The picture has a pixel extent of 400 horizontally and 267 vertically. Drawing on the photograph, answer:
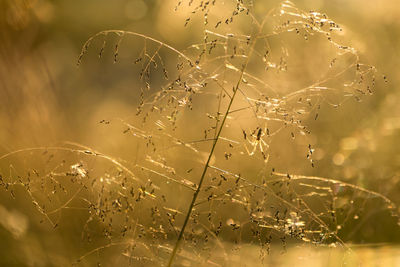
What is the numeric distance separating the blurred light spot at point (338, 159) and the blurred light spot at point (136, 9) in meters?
0.89

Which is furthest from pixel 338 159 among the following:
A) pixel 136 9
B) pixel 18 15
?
pixel 18 15

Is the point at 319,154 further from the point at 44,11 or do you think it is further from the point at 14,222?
the point at 44,11

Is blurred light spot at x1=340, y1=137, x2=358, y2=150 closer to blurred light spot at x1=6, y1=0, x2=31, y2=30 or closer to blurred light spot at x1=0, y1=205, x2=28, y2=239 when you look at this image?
blurred light spot at x1=0, y1=205, x2=28, y2=239

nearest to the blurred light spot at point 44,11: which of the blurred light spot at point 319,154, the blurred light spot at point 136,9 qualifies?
the blurred light spot at point 136,9

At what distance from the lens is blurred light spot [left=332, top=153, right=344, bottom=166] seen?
1531 mm

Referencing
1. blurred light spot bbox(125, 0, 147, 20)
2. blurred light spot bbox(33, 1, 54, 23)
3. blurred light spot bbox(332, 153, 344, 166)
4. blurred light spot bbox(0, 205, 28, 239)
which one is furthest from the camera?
blurred light spot bbox(125, 0, 147, 20)

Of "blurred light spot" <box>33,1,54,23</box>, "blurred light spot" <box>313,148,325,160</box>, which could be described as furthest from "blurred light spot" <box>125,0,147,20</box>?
"blurred light spot" <box>313,148,325,160</box>

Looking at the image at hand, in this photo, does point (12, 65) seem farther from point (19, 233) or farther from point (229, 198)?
point (229, 198)

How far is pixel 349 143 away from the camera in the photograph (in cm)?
164

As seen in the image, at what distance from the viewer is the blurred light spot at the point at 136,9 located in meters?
1.84

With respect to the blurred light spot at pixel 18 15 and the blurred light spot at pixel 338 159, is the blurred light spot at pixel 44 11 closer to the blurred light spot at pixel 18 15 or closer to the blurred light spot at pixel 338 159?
the blurred light spot at pixel 18 15

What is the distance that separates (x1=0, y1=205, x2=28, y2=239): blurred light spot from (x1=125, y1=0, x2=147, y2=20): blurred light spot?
95 cm

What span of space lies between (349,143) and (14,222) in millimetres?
1091

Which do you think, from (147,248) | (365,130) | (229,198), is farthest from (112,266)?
(365,130)
